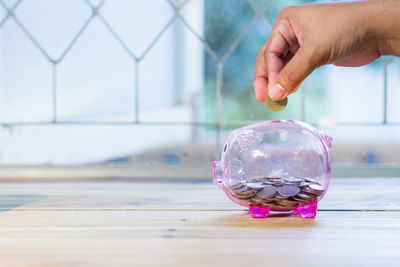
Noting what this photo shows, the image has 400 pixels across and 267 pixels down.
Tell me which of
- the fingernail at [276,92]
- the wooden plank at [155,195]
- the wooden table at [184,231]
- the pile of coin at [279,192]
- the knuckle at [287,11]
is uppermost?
the knuckle at [287,11]

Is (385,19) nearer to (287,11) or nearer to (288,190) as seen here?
(287,11)

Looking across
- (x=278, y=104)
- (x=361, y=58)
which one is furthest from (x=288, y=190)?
(x=361, y=58)

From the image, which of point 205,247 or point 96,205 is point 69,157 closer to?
point 96,205

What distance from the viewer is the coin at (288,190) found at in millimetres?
582

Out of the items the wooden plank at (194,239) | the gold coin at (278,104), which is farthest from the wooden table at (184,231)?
the gold coin at (278,104)

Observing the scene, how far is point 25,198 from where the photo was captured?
2.45ft

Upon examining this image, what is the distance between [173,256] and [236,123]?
79 cm

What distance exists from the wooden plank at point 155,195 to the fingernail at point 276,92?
0.18m

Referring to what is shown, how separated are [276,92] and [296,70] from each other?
1.9 inches

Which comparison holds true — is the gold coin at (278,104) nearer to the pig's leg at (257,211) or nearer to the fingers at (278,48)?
the fingers at (278,48)

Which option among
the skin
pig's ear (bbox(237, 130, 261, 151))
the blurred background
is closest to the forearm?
the skin

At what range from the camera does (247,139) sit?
61cm

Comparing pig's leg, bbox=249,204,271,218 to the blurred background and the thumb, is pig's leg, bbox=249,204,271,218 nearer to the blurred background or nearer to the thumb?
the thumb

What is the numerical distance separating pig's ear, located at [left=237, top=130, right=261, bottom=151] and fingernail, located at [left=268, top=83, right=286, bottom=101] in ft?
0.23
